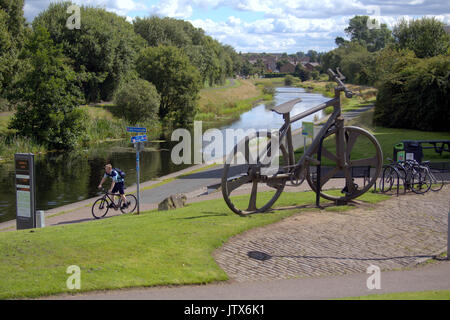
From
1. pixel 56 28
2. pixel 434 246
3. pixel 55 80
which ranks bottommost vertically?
pixel 434 246

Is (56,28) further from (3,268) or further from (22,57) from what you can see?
(3,268)

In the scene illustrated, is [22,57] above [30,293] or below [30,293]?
above

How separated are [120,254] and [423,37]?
6152 cm

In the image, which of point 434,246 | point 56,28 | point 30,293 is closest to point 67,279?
point 30,293

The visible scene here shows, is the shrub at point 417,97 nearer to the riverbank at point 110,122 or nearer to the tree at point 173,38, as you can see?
the riverbank at point 110,122

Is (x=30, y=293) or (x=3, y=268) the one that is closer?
(x=30, y=293)

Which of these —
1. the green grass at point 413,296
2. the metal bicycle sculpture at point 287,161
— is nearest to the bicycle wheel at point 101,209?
the metal bicycle sculpture at point 287,161

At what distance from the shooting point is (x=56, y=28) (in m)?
57.8

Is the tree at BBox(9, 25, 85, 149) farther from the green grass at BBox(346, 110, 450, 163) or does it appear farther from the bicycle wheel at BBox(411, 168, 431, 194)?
the bicycle wheel at BBox(411, 168, 431, 194)

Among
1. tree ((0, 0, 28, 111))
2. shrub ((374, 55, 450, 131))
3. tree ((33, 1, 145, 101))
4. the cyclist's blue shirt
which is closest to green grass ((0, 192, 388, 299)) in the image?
the cyclist's blue shirt

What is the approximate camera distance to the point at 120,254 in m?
9.03

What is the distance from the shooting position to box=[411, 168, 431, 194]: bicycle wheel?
15.1 m

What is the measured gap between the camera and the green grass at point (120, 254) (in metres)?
7.96
